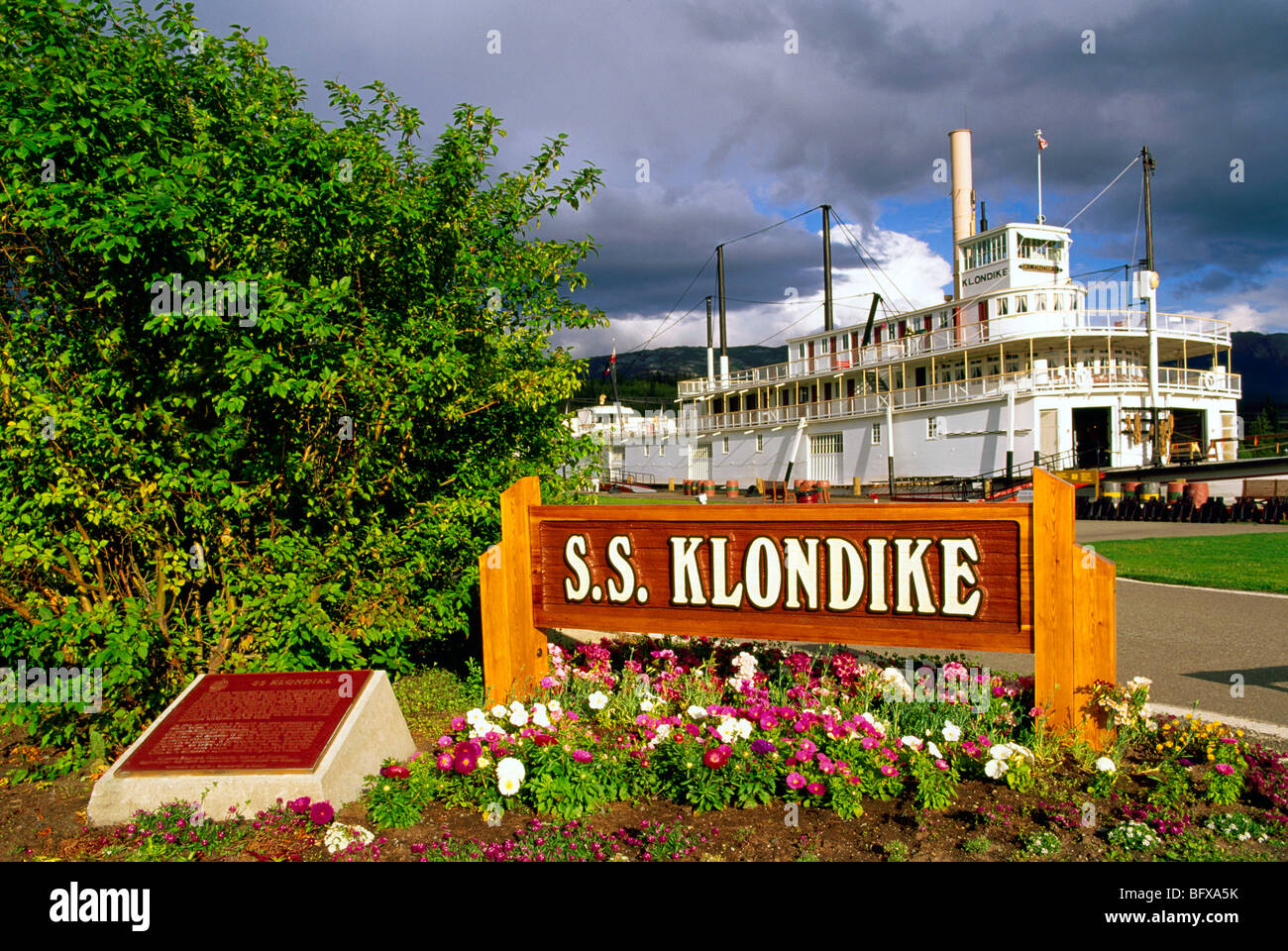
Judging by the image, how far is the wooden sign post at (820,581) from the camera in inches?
172

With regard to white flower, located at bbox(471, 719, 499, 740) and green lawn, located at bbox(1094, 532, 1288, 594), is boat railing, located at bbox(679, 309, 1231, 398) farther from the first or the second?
white flower, located at bbox(471, 719, 499, 740)

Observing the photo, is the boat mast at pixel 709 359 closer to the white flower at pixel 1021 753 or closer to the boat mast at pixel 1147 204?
the boat mast at pixel 1147 204

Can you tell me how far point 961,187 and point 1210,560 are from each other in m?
39.5

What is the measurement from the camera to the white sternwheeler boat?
1265 inches

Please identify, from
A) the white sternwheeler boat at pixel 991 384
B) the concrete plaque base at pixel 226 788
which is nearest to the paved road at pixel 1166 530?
the white sternwheeler boat at pixel 991 384

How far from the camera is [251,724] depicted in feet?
15.1

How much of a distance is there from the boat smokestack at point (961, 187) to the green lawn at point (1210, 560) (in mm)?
30819

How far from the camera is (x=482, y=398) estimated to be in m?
6.05

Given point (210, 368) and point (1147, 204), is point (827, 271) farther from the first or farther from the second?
point (210, 368)

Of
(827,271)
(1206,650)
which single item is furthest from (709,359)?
(1206,650)

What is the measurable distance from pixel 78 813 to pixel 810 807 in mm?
3754
